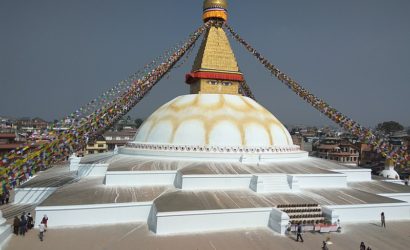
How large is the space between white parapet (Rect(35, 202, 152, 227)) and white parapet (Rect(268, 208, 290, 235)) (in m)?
3.59

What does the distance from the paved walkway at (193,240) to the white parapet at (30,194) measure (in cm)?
331

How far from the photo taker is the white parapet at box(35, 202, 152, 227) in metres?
8.73

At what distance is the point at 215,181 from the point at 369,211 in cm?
494

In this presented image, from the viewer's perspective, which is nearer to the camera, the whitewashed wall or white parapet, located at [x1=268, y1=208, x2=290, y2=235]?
white parapet, located at [x1=268, y1=208, x2=290, y2=235]

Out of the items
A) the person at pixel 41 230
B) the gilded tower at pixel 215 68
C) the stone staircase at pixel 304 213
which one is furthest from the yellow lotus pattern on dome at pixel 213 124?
the person at pixel 41 230

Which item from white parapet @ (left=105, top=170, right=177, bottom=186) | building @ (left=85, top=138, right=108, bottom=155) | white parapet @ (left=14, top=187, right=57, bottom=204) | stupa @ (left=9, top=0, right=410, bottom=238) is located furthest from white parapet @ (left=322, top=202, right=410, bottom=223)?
building @ (left=85, top=138, right=108, bottom=155)

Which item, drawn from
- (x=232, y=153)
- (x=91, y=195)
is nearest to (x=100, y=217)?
(x=91, y=195)

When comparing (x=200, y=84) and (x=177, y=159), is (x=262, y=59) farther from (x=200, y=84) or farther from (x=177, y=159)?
(x=177, y=159)

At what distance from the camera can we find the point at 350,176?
13711 millimetres

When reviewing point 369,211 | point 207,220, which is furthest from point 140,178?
point 369,211

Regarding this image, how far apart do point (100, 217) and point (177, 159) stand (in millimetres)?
4842

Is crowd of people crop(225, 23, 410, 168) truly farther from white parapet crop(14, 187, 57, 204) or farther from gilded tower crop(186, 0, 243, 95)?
white parapet crop(14, 187, 57, 204)

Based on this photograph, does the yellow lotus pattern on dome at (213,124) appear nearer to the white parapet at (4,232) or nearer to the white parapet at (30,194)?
the white parapet at (30,194)

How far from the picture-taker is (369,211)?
9.94 m
